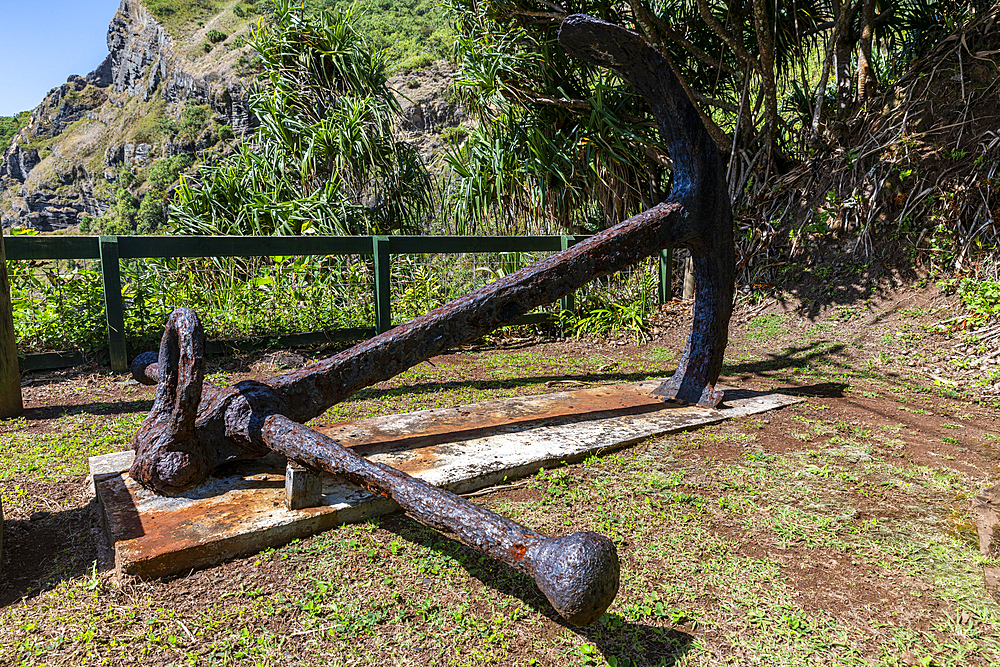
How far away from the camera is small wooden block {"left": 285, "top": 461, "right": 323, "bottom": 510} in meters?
1.92

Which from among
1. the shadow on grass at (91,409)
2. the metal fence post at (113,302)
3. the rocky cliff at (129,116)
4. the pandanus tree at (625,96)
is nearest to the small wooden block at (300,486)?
the shadow on grass at (91,409)

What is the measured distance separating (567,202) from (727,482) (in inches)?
189

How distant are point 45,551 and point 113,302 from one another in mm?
2722

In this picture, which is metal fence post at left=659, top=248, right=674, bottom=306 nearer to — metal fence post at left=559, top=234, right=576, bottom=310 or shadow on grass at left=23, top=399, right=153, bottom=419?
metal fence post at left=559, top=234, right=576, bottom=310

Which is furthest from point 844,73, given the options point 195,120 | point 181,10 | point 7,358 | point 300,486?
point 181,10

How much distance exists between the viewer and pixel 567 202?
6.69 m

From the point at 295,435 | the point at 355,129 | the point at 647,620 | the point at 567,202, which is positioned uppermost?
the point at 355,129

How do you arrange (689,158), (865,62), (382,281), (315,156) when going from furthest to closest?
(315,156), (865,62), (382,281), (689,158)

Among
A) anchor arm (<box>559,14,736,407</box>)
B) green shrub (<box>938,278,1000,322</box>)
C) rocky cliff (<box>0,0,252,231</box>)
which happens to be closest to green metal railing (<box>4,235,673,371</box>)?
anchor arm (<box>559,14,736,407</box>)

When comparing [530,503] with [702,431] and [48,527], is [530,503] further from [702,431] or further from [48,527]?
[48,527]

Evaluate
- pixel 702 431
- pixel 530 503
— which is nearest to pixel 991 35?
pixel 702 431

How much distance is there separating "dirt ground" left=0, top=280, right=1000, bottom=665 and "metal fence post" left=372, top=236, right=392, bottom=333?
1786mm

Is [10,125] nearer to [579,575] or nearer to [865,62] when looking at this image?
[865,62]

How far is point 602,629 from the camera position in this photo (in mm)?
1524
